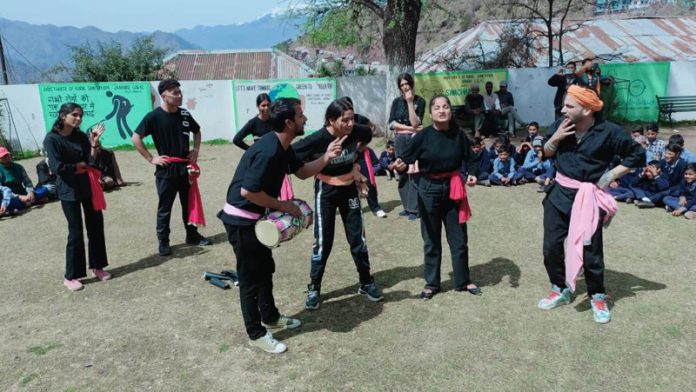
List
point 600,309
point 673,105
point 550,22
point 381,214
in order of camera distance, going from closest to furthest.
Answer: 1. point 600,309
2. point 381,214
3. point 673,105
4. point 550,22

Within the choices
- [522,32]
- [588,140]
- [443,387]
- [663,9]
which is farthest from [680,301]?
[663,9]

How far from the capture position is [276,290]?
Answer: 5066 mm

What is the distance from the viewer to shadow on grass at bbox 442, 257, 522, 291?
5.03 metres

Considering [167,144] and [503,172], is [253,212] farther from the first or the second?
[503,172]

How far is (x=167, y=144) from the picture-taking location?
5.96m

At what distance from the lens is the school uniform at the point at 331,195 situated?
4359 mm

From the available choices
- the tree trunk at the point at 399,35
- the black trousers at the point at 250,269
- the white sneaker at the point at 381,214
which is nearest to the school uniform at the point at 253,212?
the black trousers at the point at 250,269

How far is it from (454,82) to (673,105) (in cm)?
667

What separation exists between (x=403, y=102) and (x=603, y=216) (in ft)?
10.6

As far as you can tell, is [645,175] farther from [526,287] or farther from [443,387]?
[443,387]

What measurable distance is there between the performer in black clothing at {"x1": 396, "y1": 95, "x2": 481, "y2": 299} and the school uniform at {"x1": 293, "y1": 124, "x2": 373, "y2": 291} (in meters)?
0.49

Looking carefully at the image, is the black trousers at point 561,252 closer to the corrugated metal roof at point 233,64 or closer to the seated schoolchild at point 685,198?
the seated schoolchild at point 685,198

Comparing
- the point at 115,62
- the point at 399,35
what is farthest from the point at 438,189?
the point at 115,62

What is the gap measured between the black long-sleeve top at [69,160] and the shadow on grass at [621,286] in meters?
4.90
